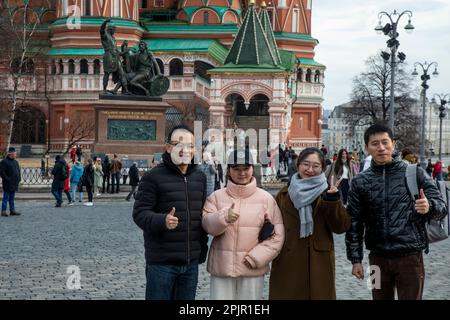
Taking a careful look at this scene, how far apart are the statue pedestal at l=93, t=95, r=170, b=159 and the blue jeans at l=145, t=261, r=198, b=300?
2205cm

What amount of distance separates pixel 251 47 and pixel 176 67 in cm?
755

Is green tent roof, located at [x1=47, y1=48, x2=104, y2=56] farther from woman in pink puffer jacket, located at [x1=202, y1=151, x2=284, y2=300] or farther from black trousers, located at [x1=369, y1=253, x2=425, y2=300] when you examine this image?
black trousers, located at [x1=369, y1=253, x2=425, y2=300]

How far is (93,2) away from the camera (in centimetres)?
5162

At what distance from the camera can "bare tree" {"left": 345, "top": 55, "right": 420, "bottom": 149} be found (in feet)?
205

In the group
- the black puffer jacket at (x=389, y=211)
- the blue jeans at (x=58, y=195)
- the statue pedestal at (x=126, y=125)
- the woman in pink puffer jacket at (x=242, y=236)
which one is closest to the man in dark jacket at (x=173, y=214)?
the woman in pink puffer jacket at (x=242, y=236)

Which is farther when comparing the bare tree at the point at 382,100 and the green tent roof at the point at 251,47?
the bare tree at the point at 382,100

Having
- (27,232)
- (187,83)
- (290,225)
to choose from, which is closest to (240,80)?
(187,83)

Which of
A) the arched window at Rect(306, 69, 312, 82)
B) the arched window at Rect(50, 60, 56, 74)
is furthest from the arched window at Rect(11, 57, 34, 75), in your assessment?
the arched window at Rect(306, 69, 312, 82)

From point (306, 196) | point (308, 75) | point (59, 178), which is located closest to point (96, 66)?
point (308, 75)

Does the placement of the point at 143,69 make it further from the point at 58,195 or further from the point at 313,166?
the point at 313,166

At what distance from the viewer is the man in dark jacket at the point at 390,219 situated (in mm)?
5418

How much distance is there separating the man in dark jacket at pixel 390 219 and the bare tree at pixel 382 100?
56081mm

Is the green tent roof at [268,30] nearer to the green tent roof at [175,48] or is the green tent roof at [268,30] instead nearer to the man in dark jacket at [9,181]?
the green tent roof at [175,48]
